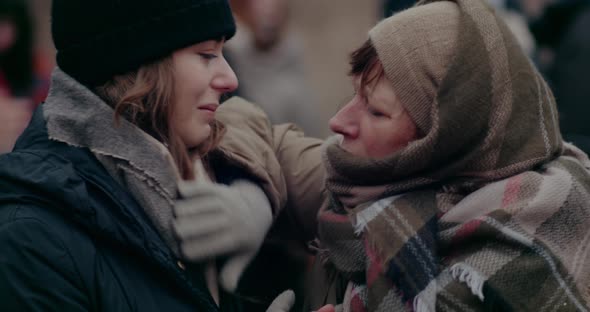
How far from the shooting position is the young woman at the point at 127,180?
2.06 m

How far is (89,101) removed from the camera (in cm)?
221

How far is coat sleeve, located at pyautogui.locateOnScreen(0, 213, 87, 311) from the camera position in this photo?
200cm

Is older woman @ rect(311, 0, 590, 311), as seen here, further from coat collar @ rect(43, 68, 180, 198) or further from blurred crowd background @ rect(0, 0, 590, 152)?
blurred crowd background @ rect(0, 0, 590, 152)

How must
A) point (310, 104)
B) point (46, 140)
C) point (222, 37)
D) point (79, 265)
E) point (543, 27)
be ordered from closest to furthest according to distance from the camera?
point (79, 265) → point (46, 140) → point (222, 37) → point (543, 27) → point (310, 104)

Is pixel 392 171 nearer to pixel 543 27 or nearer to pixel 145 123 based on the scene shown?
pixel 145 123

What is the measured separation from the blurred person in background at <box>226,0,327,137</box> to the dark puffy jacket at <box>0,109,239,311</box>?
2948 millimetres

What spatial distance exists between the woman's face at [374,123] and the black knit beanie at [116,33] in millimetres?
428

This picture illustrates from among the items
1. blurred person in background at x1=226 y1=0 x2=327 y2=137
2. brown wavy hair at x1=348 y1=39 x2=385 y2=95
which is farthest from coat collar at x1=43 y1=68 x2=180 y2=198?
blurred person in background at x1=226 y1=0 x2=327 y2=137

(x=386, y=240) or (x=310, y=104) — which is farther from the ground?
(x=386, y=240)

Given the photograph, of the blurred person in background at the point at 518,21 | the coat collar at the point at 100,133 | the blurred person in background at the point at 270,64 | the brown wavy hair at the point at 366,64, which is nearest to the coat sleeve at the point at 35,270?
the coat collar at the point at 100,133

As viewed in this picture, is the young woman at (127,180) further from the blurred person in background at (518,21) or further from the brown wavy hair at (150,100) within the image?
the blurred person in background at (518,21)

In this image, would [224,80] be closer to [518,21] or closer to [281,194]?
[281,194]

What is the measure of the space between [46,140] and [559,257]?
48.9 inches

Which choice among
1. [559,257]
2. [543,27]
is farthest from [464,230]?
[543,27]
